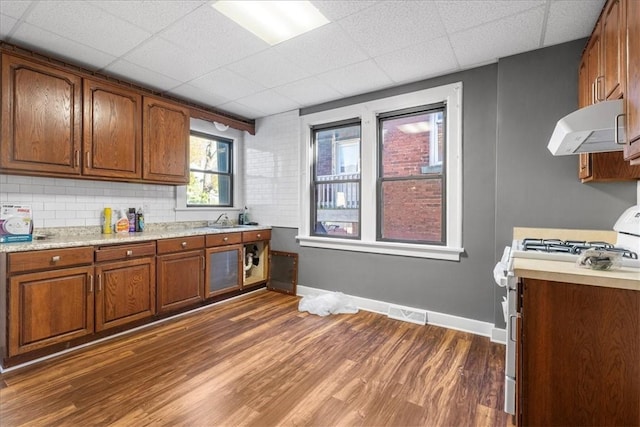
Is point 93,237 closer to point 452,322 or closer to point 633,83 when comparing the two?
point 452,322

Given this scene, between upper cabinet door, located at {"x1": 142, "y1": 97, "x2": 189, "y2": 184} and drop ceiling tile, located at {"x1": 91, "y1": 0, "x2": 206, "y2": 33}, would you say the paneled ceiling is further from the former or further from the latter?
upper cabinet door, located at {"x1": 142, "y1": 97, "x2": 189, "y2": 184}

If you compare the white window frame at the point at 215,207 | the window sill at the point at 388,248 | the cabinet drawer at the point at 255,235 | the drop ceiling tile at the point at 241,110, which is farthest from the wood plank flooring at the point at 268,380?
the drop ceiling tile at the point at 241,110

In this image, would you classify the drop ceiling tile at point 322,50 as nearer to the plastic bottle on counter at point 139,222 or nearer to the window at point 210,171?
the window at point 210,171

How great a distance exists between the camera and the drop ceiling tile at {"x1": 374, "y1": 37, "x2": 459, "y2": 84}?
2.48 meters

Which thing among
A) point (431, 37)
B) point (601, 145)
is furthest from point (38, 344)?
point (601, 145)

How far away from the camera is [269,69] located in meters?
2.90

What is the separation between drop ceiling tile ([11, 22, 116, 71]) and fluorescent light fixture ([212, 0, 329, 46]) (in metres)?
1.34

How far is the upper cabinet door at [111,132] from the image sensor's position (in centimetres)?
274

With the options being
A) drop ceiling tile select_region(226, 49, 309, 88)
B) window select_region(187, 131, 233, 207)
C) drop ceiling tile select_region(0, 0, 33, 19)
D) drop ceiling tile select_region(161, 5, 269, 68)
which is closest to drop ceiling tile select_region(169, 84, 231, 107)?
window select_region(187, 131, 233, 207)

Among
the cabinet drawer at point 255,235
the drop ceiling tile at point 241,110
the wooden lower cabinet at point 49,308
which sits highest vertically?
the drop ceiling tile at point 241,110

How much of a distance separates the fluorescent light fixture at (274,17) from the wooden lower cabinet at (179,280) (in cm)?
227

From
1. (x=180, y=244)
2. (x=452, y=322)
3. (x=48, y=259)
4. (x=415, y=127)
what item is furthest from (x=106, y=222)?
(x=452, y=322)

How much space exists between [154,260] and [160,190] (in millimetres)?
1114

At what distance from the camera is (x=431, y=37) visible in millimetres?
2328
